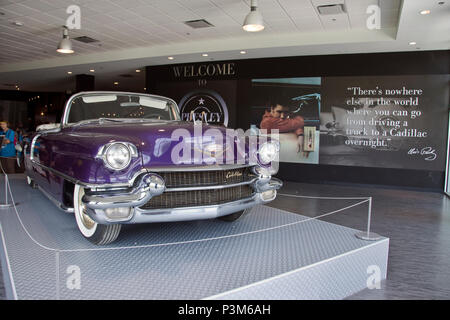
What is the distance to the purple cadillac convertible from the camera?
1.87 meters

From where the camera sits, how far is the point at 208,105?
9070mm

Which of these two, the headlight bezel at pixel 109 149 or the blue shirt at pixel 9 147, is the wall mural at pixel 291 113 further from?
the headlight bezel at pixel 109 149

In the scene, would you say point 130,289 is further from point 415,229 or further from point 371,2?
point 371,2

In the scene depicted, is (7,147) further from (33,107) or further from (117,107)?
(33,107)

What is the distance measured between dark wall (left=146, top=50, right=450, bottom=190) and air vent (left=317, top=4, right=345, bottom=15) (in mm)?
2022

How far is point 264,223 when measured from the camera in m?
2.71

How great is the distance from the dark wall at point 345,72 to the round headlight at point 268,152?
219 inches

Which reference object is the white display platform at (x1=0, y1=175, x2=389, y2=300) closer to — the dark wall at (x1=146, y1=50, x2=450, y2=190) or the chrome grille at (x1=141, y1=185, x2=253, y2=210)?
the chrome grille at (x1=141, y1=185, x2=253, y2=210)

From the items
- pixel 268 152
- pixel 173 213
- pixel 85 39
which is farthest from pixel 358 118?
pixel 85 39

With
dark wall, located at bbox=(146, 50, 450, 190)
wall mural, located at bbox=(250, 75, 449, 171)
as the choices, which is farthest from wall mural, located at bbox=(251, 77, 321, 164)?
dark wall, located at bbox=(146, 50, 450, 190)

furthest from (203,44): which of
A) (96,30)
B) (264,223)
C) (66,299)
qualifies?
(66,299)

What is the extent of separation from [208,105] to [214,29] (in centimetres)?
239

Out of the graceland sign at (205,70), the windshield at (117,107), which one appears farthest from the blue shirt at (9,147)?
the windshield at (117,107)

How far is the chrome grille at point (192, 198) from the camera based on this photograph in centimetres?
197
